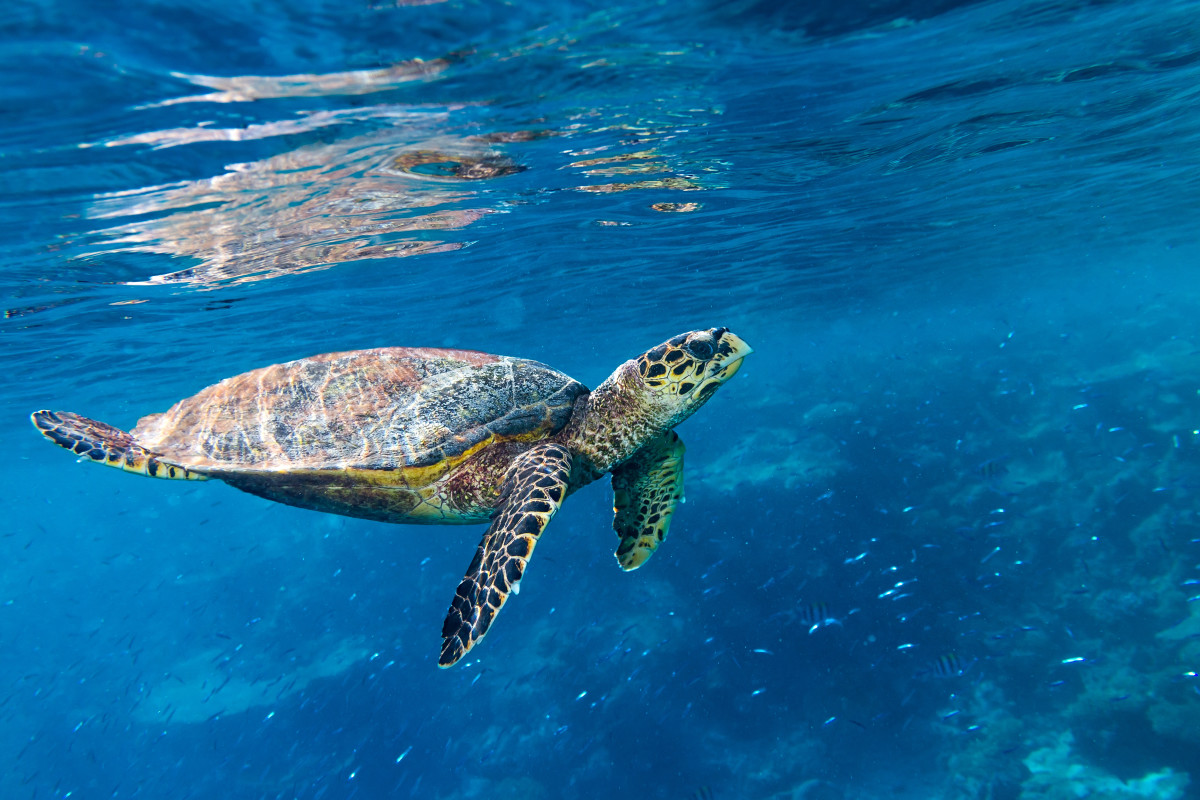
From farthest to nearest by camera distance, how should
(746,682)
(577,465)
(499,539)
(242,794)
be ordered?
(242,794)
(746,682)
(577,465)
(499,539)

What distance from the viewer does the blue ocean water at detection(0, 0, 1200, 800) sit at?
6.24 m

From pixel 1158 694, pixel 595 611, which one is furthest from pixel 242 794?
pixel 1158 694

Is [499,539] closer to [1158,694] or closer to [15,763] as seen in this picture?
[1158,694]

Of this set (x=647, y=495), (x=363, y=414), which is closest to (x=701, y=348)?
(x=647, y=495)

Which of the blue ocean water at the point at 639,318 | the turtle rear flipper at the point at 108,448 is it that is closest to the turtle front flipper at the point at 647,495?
the turtle rear flipper at the point at 108,448

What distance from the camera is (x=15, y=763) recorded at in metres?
19.5

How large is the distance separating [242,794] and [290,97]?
1823cm

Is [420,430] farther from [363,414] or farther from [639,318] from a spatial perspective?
[639,318]

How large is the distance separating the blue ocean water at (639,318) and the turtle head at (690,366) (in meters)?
3.61

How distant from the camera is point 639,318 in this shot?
2875cm

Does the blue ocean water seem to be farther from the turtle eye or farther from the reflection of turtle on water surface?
the turtle eye

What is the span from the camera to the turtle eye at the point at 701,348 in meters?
4.72

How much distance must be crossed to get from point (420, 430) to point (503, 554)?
1689 mm

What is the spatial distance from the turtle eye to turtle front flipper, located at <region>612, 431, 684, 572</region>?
49.6 inches
